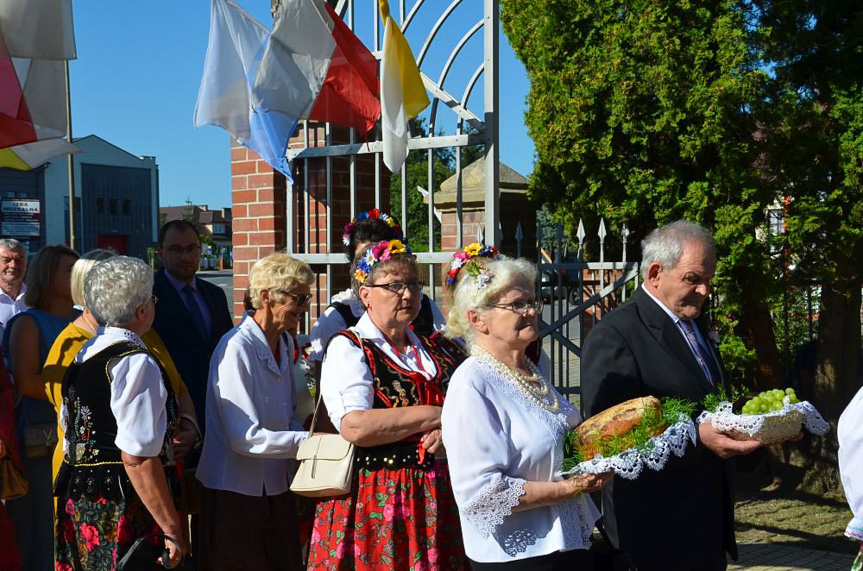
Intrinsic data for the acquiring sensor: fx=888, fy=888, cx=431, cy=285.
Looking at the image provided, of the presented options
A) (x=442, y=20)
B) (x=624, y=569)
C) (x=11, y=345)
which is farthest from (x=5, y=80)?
(x=624, y=569)

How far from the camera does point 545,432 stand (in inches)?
105

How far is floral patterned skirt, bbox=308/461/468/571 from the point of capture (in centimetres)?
315

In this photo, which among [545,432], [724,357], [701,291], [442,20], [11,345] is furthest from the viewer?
[724,357]

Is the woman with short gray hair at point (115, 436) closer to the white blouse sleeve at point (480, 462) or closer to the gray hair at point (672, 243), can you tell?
the white blouse sleeve at point (480, 462)

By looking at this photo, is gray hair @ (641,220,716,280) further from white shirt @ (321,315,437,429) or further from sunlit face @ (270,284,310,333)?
sunlit face @ (270,284,310,333)

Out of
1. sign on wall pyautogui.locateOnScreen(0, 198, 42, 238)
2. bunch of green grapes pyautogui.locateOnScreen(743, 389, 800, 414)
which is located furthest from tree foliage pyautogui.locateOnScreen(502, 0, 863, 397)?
sign on wall pyautogui.locateOnScreen(0, 198, 42, 238)

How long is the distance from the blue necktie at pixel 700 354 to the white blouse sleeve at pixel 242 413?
1.55 metres

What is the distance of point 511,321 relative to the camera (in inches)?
110

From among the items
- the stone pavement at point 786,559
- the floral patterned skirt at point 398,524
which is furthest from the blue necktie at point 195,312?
the stone pavement at point 786,559

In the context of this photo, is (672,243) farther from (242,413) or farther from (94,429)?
(94,429)

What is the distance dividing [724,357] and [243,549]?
3537 mm

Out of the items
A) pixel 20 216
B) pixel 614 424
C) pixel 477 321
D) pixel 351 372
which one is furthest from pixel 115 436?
pixel 20 216

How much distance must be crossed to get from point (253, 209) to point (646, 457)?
13.2 ft

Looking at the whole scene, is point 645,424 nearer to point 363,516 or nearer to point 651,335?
point 651,335
